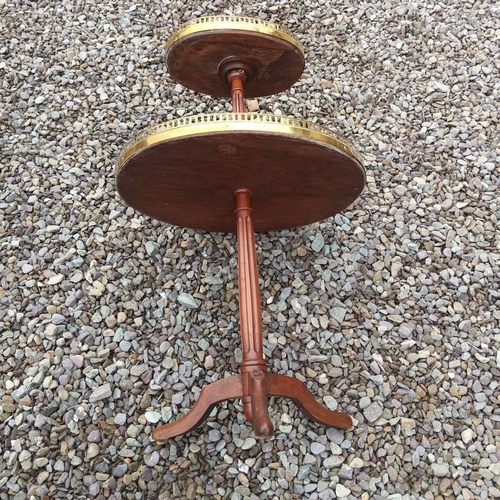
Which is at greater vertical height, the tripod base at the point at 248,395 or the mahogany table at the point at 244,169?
the mahogany table at the point at 244,169

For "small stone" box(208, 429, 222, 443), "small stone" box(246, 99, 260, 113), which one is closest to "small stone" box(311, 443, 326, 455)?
"small stone" box(208, 429, 222, 443)

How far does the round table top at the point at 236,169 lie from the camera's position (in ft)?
5.24

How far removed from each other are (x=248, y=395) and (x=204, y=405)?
20 centimetres

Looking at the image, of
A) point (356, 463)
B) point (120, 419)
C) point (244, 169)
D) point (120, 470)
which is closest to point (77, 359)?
point (120, 419)

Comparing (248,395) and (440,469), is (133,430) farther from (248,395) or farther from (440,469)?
(440,469)

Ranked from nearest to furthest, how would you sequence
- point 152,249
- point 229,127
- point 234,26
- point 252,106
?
1. point 229,127
2. point 234,26
3. point 152,249
4. point 252,106

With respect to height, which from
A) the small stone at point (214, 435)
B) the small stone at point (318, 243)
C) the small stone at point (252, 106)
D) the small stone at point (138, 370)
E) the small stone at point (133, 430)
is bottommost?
the small stone at point (214, 435)

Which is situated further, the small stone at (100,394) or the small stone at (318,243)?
the small stone at (318,243)

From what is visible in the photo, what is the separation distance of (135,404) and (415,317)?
3.82 feet

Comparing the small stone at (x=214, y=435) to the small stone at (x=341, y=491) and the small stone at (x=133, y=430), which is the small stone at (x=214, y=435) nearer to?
the small stone at (x=133, y=430)

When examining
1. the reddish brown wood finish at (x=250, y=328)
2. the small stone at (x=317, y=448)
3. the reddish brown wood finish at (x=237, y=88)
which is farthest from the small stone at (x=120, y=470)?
the reddish brown wood finish at (x=237, y=88)

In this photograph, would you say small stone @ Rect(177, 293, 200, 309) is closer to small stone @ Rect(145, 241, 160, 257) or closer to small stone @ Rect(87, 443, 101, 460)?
small stone @ Rect(145, 241, 160, 257)

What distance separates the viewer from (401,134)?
2883 millimetres

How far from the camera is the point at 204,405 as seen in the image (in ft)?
6.04
